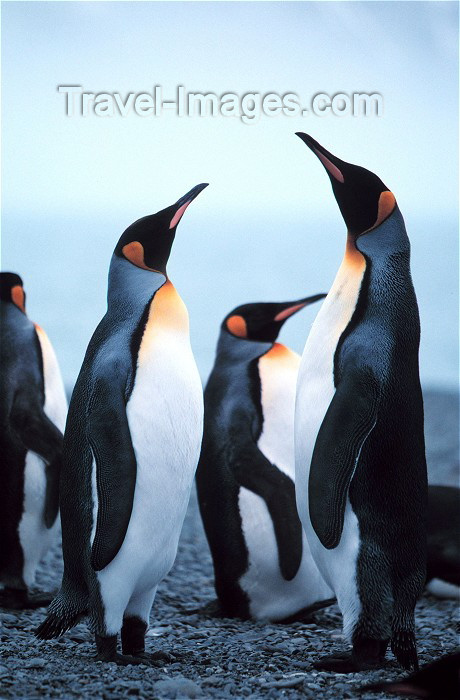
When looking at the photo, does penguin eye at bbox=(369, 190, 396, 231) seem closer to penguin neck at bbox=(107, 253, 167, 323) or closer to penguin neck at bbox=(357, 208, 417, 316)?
penguin neck at bbox=(357, 208, 417, 316)

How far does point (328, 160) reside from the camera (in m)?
3.08

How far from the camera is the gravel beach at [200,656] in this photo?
249 centimetres

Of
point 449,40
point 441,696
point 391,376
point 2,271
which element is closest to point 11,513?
point 2,271

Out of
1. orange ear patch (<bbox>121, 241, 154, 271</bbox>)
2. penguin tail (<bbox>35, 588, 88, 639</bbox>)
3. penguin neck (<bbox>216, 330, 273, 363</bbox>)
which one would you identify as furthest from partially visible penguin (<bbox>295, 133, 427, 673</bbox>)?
penguin neck (<bbox>216, 330, 273, 363</bbox>)

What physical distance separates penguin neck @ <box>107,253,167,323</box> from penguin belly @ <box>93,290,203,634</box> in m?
0.07

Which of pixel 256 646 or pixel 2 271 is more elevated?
pixel 2 271

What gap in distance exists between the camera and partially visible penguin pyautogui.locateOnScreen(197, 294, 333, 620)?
3.74m

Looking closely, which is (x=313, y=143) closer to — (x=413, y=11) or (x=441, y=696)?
(x=413, y=11)

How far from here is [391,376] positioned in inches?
113

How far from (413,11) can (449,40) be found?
8.5 inches

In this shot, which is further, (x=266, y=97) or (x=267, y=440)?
(x=267, y=440)

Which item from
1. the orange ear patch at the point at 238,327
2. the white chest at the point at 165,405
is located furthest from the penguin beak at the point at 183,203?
the orange ear patch at the point at 238,327

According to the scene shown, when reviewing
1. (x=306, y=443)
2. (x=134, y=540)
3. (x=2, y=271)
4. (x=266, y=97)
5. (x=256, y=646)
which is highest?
(x=266, y=97)

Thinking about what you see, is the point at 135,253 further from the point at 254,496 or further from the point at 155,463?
the point at 254,496
